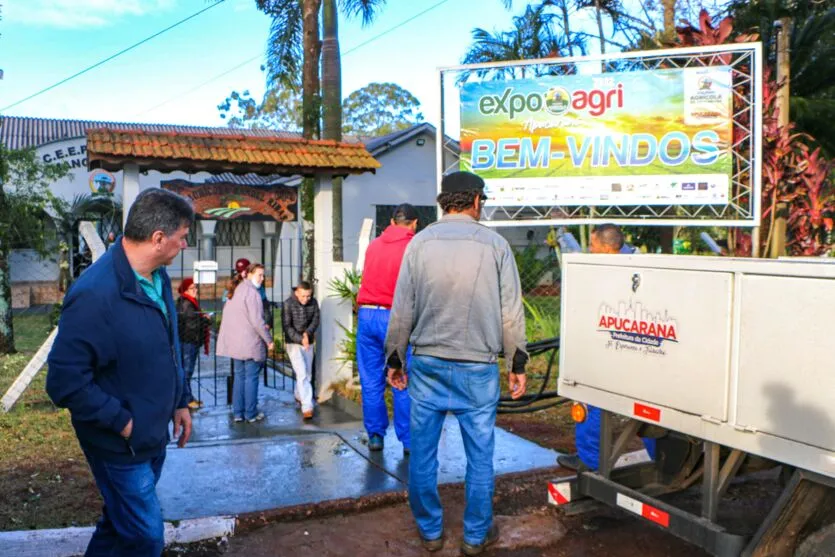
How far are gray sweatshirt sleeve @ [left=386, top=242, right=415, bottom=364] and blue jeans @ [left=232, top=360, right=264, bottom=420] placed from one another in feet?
12.2

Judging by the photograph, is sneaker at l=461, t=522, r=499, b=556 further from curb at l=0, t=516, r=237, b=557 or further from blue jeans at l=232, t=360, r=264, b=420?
blue jeans at l=232, t=360, r=264, b=420

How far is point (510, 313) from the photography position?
14.3 feet

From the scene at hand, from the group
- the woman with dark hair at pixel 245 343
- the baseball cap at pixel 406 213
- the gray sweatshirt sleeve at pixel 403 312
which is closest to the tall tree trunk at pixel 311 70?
the woman with dark hair at pixel 245 343

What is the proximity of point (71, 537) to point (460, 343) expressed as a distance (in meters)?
2.31

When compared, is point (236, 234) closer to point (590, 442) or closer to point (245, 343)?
point (245, 343)

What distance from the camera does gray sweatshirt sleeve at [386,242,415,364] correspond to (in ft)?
14.6

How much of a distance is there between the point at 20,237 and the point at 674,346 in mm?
14952

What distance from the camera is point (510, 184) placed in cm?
888

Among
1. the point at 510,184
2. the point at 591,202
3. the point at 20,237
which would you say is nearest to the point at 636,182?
the point at 591,202

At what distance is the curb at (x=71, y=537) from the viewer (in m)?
4.23

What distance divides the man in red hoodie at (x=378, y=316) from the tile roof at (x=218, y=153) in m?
2.44

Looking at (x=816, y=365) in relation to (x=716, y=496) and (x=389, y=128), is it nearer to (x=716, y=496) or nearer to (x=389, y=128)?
(x=716, y=496)

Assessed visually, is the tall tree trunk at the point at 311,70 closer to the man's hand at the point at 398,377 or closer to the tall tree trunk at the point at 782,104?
the tall tree trunk at the point at 782,104

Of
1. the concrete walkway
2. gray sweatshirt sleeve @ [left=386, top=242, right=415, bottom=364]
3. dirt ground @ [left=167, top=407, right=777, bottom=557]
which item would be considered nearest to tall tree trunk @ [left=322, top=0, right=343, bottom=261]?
the concrete walkway
